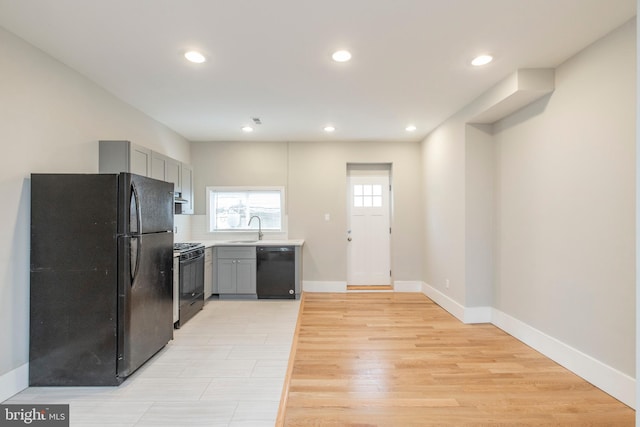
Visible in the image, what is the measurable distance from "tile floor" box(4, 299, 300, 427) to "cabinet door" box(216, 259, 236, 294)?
1307 millimetres

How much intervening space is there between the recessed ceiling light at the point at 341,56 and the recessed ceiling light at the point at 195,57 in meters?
1.09

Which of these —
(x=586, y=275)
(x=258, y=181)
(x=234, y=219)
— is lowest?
(x=586, y=275)

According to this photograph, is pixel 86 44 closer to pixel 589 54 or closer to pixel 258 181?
pixel 258 181

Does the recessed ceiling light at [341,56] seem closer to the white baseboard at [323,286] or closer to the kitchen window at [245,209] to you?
the kitchen window at [245,209]

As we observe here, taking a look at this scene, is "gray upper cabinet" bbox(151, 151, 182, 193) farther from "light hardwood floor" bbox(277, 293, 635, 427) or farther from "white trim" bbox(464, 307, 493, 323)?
"white trim" bbox(464, 307, 493, 323)

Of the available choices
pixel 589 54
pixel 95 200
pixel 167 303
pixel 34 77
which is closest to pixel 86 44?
pixel 34 77

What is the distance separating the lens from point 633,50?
2.10m

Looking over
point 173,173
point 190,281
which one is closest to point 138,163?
point 173,173

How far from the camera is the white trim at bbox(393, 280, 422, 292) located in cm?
542

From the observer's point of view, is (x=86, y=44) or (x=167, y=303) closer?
(x=86, y=44)

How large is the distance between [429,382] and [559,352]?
51.0 inches

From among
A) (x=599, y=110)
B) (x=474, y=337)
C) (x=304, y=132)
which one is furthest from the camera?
(x=304, y=132)

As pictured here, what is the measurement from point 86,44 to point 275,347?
3.05m

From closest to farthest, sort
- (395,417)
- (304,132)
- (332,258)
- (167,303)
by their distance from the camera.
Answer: (395,417) → (167,303) → (304,132) → (332,258)
